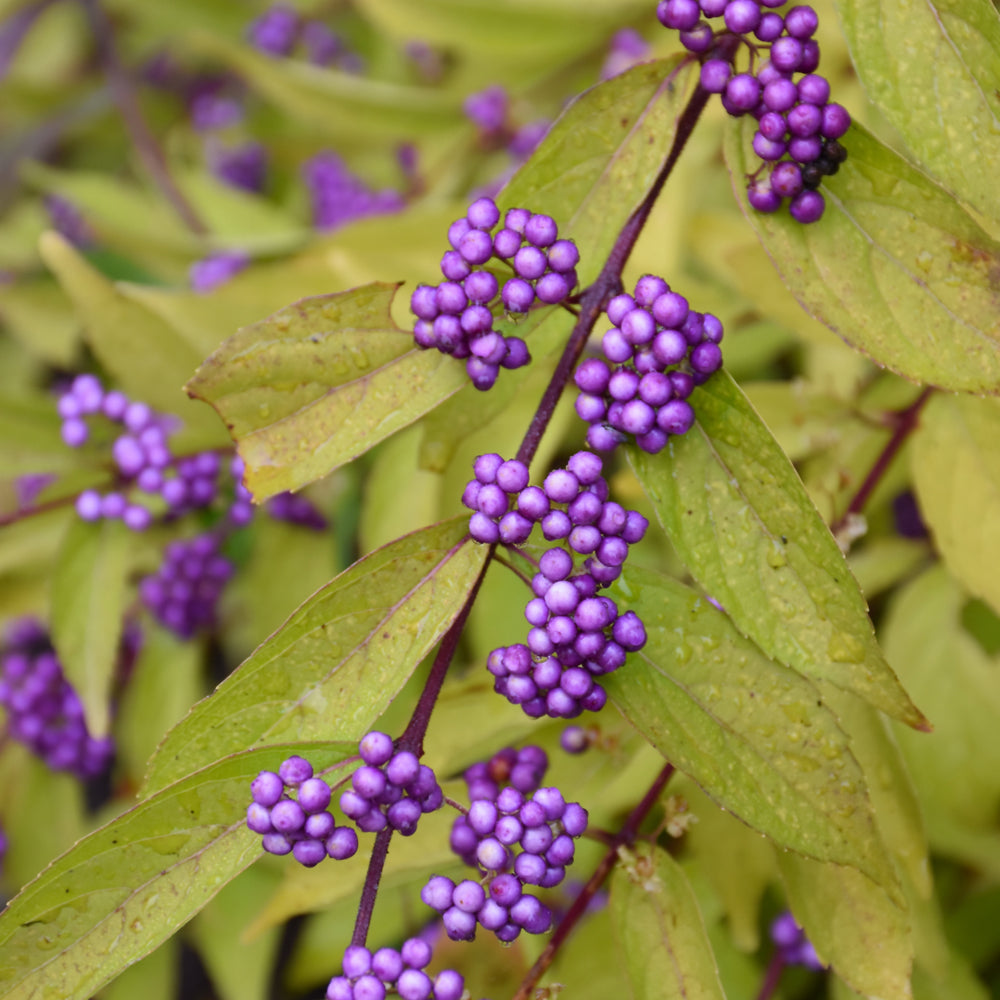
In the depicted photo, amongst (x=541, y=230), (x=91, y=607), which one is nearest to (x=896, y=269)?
(x=541, y=230)

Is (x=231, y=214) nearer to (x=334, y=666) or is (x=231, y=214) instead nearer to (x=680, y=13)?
(x=680, y=13)

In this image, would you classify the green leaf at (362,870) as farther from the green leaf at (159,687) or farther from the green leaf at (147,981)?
the green leaf at (147,981)

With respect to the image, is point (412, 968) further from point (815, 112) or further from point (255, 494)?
point (815, 112)

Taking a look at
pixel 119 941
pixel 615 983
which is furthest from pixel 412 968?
pixel 615 983

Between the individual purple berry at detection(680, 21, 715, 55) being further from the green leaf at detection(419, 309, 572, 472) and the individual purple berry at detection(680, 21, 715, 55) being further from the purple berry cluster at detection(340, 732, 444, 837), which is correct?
the purple berry cluster at detection(340, 732, 444, 837)

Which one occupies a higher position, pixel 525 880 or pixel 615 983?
pixel 525 880

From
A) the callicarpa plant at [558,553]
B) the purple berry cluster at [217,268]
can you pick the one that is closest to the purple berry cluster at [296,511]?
the callicarpa plant at [558,553]

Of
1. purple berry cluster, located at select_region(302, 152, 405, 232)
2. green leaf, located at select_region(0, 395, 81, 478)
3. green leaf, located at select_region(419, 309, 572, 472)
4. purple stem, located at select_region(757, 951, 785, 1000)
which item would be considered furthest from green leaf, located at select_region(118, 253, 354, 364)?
purple stem, located at select_region(757, 951, 785, 1000)
